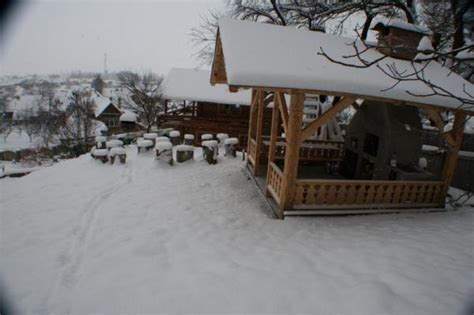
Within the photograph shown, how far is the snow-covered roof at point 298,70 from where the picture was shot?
4.92 metres

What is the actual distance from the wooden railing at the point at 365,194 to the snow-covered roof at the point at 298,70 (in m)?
2.06

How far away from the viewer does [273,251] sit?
4.57 m

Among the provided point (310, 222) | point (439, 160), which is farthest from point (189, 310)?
point (439, 160)

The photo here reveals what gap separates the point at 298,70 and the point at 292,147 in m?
1.57

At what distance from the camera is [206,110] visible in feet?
60.7

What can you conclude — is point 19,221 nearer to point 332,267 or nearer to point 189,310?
point 189,310

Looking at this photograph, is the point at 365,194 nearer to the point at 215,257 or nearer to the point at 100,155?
the point at 215,257

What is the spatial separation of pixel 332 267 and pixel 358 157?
5.49 m

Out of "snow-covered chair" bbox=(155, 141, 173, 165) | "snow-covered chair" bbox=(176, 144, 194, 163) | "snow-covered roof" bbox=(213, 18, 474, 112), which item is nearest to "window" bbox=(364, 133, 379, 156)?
"snow-covered roof" bbox=(213, 18, 474, 112)

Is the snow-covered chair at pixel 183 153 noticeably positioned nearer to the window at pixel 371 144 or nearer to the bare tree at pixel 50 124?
the window at pixel 371 144

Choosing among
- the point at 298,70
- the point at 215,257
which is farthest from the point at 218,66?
the point at 215,257

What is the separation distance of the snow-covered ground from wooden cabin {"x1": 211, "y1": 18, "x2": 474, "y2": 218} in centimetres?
48

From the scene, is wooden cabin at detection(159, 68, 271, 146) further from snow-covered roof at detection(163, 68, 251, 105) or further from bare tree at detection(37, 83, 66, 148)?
bare tree at detection(37, 83, 66, 148)

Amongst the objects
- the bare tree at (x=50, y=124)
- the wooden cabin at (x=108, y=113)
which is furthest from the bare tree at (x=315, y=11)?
the wooden cabin at (x=108, y=113)
